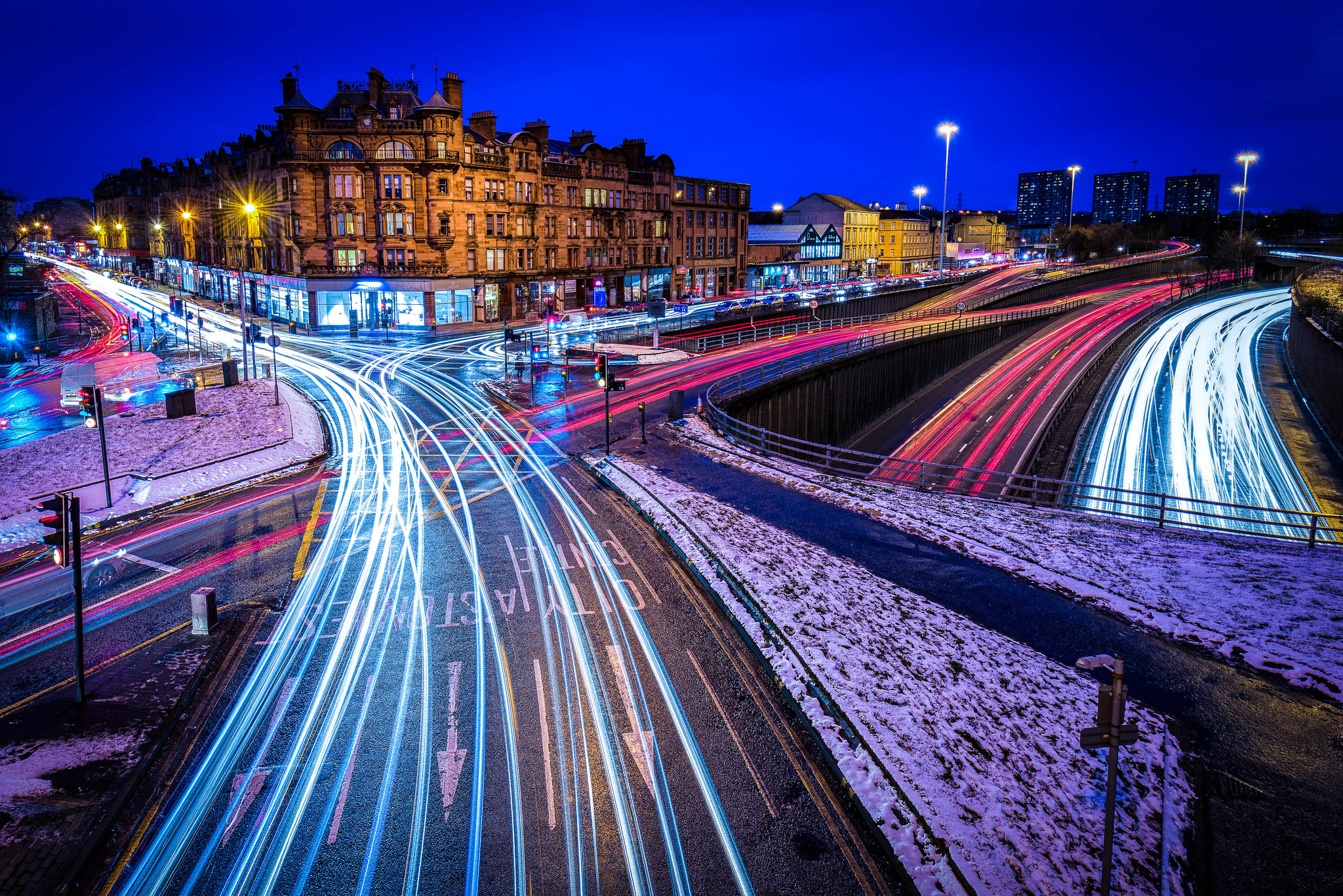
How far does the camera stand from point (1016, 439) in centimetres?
3712

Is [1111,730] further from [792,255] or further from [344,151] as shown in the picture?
[792,255]

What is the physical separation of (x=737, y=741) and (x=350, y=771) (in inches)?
188

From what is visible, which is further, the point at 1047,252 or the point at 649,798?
the point at 1047,252

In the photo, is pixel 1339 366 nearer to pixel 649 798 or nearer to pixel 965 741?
pixel 965 741

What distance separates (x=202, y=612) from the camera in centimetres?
1288

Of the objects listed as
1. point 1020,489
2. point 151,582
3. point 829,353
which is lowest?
point 151,582

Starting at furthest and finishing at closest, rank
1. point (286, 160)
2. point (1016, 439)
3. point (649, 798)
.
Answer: point (286, 160)
point (1016, 439)
point (649, 798)

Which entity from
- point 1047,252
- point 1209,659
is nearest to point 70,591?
point 1209,659

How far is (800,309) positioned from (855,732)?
195ft

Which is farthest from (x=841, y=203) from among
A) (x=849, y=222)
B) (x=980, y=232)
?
(x=980, y=232)

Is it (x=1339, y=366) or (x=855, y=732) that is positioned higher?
(x=1339, y=366)

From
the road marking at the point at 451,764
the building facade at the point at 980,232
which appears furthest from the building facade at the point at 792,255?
the road marking at the point at 451,764

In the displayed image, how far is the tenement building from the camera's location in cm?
5469

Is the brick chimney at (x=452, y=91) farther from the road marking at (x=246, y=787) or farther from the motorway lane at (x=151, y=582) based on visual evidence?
the road marking at (x=246, y=787)
